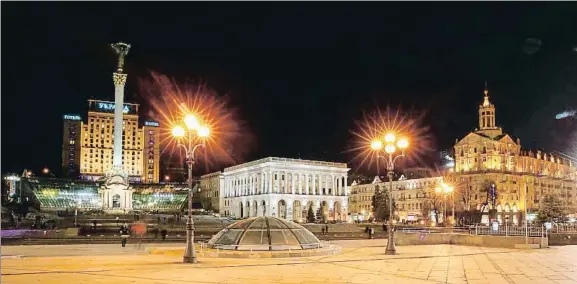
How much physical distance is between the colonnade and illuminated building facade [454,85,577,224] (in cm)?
3195

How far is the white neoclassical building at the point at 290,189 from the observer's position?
440ft

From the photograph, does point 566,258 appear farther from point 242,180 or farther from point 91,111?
point 91,111

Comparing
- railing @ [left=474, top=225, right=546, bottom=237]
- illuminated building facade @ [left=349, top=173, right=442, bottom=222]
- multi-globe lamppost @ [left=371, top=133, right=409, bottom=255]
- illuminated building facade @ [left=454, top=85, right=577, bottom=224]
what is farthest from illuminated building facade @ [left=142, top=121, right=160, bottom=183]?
multi-globe lamppost @ [left=371, top=133, right=409, bottom=255]

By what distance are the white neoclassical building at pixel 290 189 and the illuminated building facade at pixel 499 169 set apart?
31875 mm

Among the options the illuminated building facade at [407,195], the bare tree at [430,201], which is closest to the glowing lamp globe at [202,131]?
the bare tree at [430,201]

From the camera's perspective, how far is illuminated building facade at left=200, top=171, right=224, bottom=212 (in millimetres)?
163125

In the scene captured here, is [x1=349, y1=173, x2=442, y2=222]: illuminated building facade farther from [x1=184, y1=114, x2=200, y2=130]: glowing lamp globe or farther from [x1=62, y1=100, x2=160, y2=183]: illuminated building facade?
[x1=184, y1=114, x2=200, y2=130]: glowing lamp globe

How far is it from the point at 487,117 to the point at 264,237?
109810 mm

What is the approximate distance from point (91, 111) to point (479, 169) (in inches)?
4563

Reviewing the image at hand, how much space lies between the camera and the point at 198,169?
195 meters

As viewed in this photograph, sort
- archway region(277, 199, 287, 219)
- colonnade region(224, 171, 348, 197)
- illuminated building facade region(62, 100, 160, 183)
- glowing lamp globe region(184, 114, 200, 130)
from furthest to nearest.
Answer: illuminated building facade region(62, 100, 160, 183)
archway region(277, 199, 287, 219)
colonnade region(224, 171, 348, 197)
glowing lamp globe region(184, 114, 200, 130)

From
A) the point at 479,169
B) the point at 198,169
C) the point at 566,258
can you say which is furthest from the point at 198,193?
the point at 566,258

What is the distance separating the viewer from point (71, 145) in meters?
180

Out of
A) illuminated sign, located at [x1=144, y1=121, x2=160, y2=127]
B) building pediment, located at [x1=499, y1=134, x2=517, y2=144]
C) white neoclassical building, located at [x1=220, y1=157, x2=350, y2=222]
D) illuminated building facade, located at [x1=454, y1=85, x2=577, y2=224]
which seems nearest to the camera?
illuminated building facade, located at [x1=454, y1=85, x2=577, y2=224]
